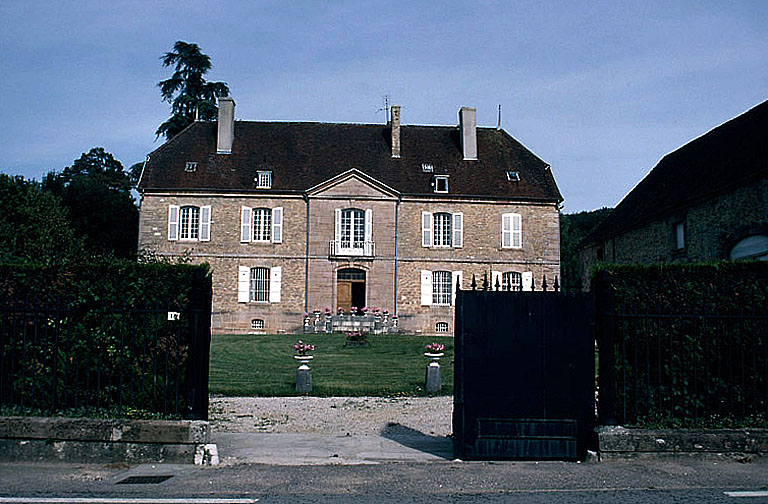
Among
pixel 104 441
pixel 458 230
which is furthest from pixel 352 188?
pixel 104 441

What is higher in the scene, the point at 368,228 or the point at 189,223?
the point at 189,223

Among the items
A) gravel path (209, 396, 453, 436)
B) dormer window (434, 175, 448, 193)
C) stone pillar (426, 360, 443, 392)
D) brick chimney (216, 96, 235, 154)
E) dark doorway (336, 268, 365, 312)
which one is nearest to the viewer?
gravel path (209, 396, 453, 436)

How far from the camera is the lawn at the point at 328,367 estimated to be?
1248cm

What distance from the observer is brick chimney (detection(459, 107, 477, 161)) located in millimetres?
31828

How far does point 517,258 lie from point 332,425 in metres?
22.5

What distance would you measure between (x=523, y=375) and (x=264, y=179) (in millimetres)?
24393

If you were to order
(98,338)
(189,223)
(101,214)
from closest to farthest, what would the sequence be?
(98,338)
(189,223)
(101,214)

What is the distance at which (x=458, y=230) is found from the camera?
30.3m

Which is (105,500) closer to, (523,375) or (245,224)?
(523,375)

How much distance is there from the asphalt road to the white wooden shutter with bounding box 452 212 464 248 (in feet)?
78.3

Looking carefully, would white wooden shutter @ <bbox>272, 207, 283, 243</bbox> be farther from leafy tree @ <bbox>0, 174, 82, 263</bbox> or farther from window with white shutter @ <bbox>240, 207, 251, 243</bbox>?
leafy tree @ <bbox>0, 174, 82, 263</bbox>

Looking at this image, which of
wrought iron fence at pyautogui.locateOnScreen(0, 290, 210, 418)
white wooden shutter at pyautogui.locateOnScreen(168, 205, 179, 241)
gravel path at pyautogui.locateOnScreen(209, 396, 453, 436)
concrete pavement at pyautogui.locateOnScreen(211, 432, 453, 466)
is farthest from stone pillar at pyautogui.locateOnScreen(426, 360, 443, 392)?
white wooden shutter at pyautogui.locateOnScreen(168, 205, 179, 241)

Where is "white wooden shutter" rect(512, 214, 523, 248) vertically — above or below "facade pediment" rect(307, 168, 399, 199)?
below

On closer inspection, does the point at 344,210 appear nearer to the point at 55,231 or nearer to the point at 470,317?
the point at 55,231
